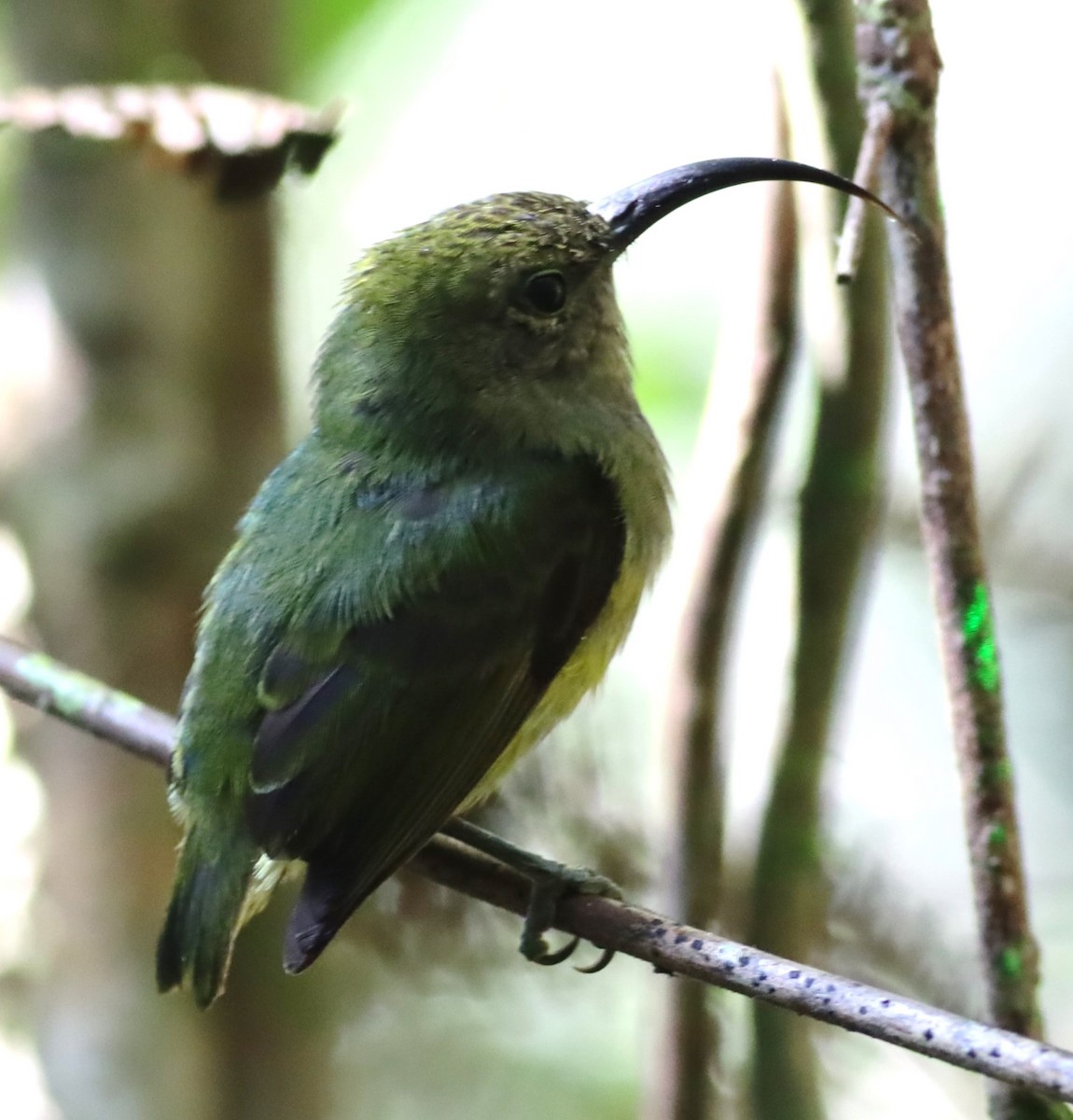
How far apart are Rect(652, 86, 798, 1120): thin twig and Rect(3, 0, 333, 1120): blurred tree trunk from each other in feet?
2.62

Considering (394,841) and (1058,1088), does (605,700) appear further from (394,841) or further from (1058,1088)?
(1058,1088)

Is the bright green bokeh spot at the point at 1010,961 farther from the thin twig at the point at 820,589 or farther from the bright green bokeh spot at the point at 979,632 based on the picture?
the thin twig at the point at 820,589

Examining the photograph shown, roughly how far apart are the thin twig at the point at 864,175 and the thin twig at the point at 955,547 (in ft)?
0.06

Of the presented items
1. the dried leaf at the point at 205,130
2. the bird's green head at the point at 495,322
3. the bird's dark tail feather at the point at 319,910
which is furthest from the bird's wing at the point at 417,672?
the dried leaf at the point at 205,130

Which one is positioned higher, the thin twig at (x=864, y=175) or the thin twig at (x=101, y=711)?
the thin twig at (x=864, y=175)

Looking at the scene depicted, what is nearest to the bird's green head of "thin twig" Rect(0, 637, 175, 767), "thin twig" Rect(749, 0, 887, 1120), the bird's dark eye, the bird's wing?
the bird's dark eye

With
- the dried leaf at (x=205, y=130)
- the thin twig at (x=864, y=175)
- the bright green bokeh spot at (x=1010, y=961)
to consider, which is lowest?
the bright green bokeh spot at (x=1010, y=961)

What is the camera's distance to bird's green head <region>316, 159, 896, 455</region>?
1579 mm

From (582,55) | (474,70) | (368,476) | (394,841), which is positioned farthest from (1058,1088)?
(474,70)

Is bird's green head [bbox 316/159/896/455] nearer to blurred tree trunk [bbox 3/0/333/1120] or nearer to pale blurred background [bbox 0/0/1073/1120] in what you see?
pale blurred background [bbox 0/0/1073/1120]

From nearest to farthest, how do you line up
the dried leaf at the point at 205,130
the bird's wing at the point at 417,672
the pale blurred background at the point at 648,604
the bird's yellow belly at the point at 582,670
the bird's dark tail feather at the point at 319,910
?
1. the bird's dark tail feather at the point at 319,910
2. the bird's wing at the point at 417,672
3. the bird's yellow belly at the point at 582,670
4. the dried leaf at the point at 205,130
5. the pale blurred background at the point at 648,604

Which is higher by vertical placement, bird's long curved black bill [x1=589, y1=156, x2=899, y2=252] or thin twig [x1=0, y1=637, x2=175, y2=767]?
bird's long curved black bill [x1=589, y1=156, x2=899, y2=252]

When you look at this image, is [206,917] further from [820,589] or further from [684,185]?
[684,185]

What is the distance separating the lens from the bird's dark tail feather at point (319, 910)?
125cm
